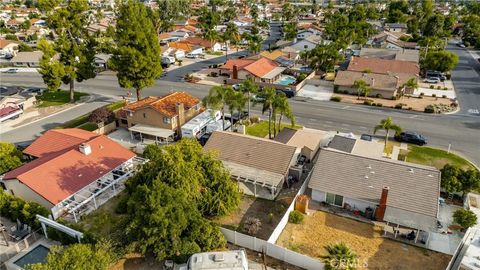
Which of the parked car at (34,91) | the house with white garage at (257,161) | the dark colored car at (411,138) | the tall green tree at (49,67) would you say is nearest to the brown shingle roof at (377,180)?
the house with white garage at (257,161)

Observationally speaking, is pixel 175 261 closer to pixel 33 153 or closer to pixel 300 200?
pixel 300 200

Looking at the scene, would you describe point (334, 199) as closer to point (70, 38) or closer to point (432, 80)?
point (70, 38)

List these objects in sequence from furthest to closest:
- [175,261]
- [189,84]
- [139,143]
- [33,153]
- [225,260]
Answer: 1. [189,84]
2. [139,143]
3. [33,153]
4. [175,261]
5. [225,260]

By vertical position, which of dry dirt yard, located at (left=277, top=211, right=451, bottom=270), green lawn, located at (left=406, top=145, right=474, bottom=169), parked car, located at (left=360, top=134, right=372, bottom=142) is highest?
parked car, located at (left=360, top=134, right=372, bottom=142)

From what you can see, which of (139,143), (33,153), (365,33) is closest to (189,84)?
(139,143)

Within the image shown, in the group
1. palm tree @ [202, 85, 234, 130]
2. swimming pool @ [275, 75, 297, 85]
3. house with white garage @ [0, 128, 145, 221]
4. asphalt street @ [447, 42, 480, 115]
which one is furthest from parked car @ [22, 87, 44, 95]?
asphalt street @ [447, 42, 480, 115]

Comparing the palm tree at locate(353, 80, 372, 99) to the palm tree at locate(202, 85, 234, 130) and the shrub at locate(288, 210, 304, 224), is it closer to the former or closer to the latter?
the palm tree at locate(202, 85, 234, 130)

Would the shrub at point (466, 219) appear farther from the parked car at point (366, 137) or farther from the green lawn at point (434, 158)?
the parked car at point (366, 137)

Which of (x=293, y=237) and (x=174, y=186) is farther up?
(x=174, y=186)
